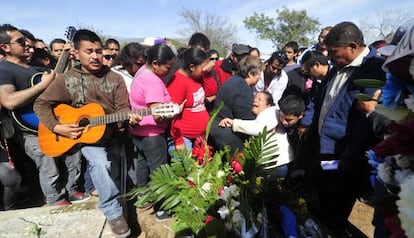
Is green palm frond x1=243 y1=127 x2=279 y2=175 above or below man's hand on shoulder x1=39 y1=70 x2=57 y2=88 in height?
below

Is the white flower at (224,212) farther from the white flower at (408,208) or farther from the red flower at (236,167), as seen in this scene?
the white flower at (408,208)

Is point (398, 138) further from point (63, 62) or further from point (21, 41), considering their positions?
point (63, 62)

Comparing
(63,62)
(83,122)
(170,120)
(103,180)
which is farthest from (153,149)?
(63,62)

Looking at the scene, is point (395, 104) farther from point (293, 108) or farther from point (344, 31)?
point (293, 108)

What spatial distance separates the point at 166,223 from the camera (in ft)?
9.96

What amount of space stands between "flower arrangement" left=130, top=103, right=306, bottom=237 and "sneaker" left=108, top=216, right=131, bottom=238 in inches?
24.2

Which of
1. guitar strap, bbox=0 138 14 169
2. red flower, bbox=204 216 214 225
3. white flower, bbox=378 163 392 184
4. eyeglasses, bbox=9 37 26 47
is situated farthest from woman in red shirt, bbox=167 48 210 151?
white flower, bbox=378 163 392 184

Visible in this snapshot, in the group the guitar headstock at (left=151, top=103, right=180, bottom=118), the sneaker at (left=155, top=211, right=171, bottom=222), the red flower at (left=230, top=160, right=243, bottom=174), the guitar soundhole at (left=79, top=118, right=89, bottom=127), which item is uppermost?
the guitar headstock at (left=151, top=103, right=180, bottom=118)

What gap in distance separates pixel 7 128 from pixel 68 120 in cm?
85

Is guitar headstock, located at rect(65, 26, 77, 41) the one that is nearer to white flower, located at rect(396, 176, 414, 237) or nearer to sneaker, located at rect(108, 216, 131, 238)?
sneaker, located at rect(108, 216, 131, 238)

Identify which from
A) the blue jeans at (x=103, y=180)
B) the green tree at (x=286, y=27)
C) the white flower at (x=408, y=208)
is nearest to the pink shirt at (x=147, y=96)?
the blue jeans at (x=103, y=180)

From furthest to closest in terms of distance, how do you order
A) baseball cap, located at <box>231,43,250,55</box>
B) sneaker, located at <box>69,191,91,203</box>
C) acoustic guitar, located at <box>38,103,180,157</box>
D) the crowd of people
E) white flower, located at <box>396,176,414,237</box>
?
baseball cap, located at <box>231,43,250,55</box>, sneaker, located at <box>69,191,91,203</box>, acoustic guitar, located at <box>38,103,180,157</box>, the crowd of people, white flower, located at <box>396,176,414,237</box>

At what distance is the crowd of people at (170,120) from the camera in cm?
236

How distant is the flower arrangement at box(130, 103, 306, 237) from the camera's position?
5.26ft
